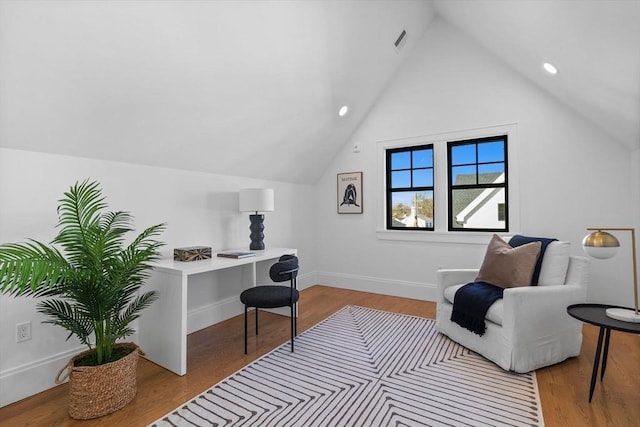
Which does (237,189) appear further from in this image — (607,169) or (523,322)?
(607,169)

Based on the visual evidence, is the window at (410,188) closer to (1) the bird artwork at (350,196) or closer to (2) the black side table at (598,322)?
(1) the bird artwork at (350,196)

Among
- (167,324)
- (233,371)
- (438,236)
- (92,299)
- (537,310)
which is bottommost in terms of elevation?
(233,371)

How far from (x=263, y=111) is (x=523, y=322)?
2.70 metres

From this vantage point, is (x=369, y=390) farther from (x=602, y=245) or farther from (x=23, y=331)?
(x=23, y=331)

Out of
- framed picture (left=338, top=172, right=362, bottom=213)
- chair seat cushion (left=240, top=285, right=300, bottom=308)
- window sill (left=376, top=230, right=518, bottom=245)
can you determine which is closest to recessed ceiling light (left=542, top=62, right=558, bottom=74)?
window sill (left=376, top=230, right=518, bottom=245)

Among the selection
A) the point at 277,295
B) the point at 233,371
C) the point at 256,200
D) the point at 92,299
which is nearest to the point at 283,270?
the point at 277,295

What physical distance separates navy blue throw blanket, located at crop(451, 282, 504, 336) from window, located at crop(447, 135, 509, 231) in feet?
4.39

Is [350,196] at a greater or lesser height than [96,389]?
greater

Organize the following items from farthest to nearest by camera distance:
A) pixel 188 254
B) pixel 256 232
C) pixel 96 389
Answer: pixel 256 232
pixel 188 254
pixel 96 389

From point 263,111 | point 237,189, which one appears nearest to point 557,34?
point 263,111

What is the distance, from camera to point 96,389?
5.59 feet

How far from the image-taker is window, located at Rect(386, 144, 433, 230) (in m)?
4.03

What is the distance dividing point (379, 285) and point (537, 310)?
2216 mm

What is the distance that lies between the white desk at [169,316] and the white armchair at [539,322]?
208 centimetres
